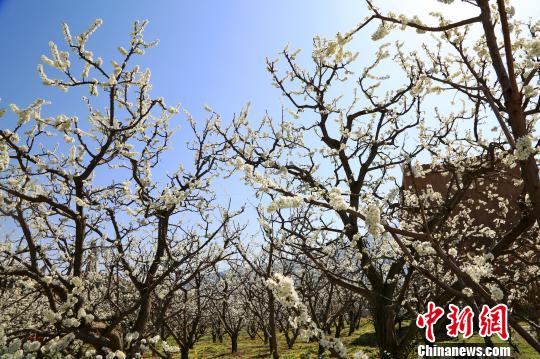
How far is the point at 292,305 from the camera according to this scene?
7.98ft

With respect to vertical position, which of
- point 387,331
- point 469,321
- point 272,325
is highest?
point 469,321

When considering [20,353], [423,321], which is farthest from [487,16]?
[20,353]

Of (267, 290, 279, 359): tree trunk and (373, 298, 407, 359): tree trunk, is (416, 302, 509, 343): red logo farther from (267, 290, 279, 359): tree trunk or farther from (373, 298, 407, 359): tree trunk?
(267, 290, 279, 359): tree trunk

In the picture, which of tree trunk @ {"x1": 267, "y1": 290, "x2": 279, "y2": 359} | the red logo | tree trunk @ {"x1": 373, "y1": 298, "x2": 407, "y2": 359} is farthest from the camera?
tree trunk @ {"x1": 267, "y1": 290, "x2": 279, "y2": 359}

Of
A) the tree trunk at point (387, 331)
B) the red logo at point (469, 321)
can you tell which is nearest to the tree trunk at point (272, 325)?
the tree trunk at point (387, 331)

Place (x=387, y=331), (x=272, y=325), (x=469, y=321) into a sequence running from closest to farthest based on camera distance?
(x=469, y=321) < (x=387, y=331) < (x=272, y=325)

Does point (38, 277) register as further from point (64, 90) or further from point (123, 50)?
point (123, 50)

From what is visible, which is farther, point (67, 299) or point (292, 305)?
point (67, 299)

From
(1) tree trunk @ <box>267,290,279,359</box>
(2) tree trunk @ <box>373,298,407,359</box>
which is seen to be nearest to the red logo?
(2) tree trunk @ <box>373,298,407,359</box>

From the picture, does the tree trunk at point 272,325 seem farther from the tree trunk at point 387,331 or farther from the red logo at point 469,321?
the red logo at point 469,321

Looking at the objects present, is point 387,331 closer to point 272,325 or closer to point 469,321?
point 469,321

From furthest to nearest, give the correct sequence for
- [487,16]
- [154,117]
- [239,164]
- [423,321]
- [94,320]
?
[154,117] < [94,320] < [423,321] < [239,164] < [487,16]

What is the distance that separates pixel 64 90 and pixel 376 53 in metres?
4.82

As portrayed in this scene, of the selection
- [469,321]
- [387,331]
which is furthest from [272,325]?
[469,321]
